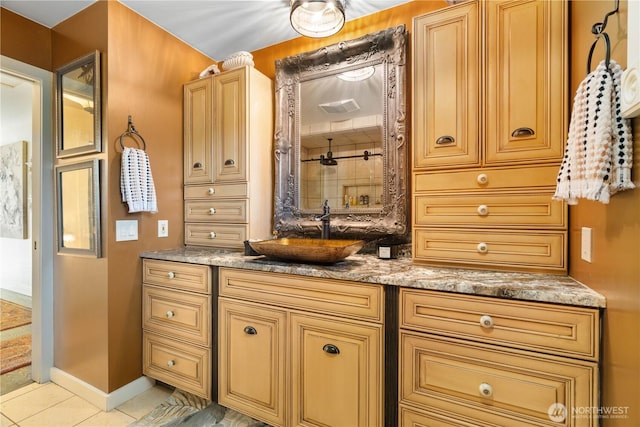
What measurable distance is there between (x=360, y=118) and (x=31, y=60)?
7.41 feet

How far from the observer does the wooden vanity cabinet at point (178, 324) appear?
1.74 metres

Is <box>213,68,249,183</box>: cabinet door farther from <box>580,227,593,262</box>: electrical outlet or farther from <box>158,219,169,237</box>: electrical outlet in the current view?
<box>580,227,593,262</box>: electrical outlet

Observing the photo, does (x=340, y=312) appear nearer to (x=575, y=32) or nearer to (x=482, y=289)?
(x=482, y=289)

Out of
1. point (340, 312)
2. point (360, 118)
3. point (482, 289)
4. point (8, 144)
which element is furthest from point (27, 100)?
point (482, 289)

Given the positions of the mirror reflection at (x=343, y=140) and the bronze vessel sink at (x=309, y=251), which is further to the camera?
the mirror reflection at (x=343, y=140)

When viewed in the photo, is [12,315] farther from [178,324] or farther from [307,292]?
[307,292]

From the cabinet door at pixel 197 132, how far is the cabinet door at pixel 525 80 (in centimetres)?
183

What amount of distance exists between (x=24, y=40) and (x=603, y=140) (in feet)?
10.2

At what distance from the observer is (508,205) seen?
1347 mm

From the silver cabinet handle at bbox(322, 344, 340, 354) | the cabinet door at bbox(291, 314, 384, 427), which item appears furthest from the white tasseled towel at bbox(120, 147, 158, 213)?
the silver cabinet handle at bbox(322, 344, 340, 354)

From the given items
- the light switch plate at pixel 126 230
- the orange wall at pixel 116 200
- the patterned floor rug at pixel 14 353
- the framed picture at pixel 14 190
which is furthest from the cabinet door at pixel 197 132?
the framed picture at pixel 14 190

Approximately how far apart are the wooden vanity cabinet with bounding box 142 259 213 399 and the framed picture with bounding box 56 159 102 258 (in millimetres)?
361

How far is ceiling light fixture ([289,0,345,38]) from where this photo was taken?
5.41 feet

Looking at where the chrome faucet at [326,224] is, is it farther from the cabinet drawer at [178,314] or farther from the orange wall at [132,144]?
the orange wall at [132,144]
